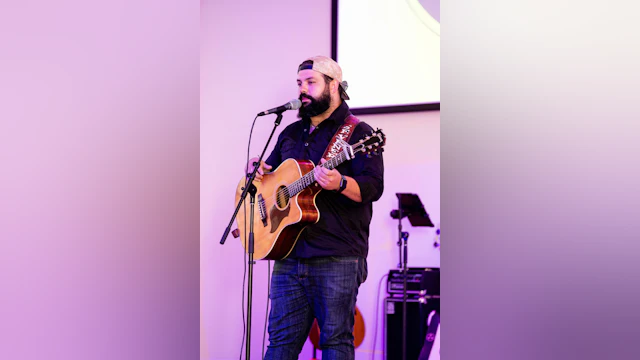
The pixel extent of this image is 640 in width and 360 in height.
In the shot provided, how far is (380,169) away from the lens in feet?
7.71

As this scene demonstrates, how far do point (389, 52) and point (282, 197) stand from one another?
1.54m

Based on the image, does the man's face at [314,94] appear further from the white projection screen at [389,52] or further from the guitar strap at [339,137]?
the white projection screen at [389,52]

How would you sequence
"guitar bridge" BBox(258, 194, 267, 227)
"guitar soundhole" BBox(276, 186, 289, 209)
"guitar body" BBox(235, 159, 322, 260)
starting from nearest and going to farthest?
1. "guitar body" BBox(235, 159, 322, 260)
2. "guitar soundhole" BBox(276, 186, 289, 209)
3. "guitar bridge" BBox(258, 194, 267, 227)

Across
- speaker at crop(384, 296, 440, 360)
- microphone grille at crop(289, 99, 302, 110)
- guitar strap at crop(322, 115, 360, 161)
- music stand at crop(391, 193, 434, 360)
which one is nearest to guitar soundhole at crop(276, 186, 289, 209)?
guitar strap at crop(322, 115, 360, 161)

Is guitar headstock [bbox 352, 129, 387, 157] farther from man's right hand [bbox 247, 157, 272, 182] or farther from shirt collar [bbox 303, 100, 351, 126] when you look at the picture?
man's right hand [bbox 247, 157, 272, 182]

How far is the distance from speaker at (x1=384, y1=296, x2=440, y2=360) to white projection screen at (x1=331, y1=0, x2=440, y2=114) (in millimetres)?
1152

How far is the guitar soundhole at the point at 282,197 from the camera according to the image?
2.41 metres

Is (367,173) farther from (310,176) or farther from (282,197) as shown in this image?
(282,197)

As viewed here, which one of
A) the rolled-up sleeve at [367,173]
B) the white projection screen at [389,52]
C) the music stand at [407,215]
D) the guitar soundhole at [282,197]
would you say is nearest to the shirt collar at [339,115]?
the rolled-up sleeve at [367,173]

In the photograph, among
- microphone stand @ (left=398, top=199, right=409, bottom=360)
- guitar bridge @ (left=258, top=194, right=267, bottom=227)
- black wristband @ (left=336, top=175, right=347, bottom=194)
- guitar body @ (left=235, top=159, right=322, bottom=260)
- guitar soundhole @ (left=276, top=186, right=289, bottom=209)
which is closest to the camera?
black wristband @ (left=336, top=175, right=347, bottom=194)

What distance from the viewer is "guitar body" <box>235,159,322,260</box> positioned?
2.30 metres
